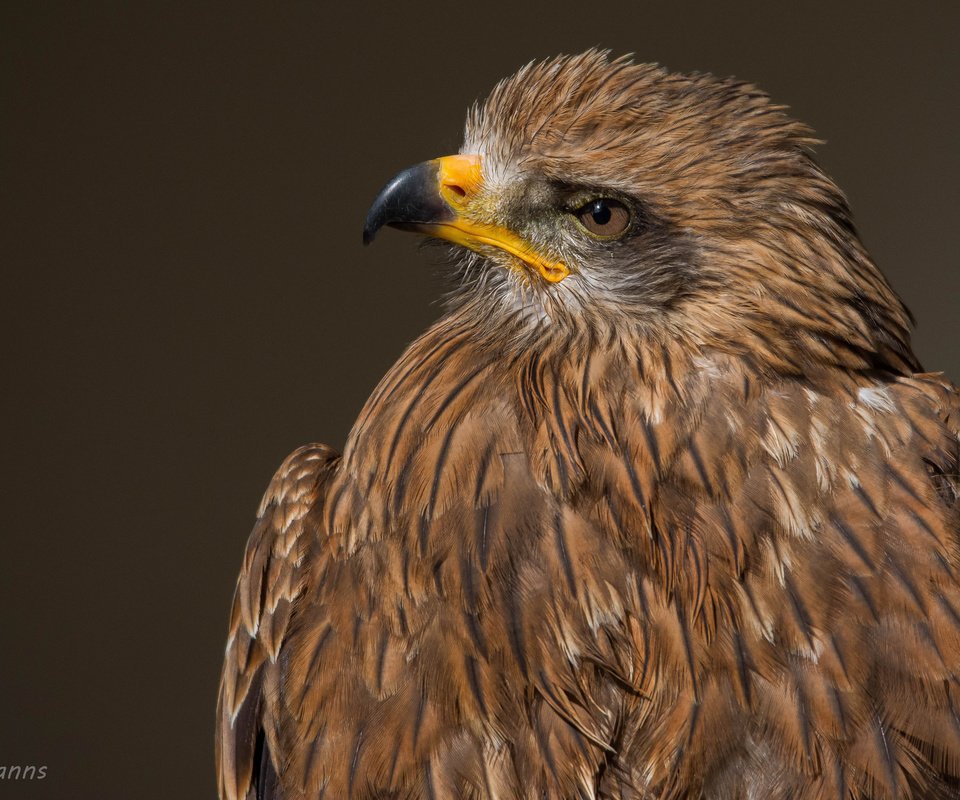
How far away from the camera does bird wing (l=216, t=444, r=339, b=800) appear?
1425 millimetres

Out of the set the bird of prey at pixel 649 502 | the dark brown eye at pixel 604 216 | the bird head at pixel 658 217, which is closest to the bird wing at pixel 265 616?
the bird of prey at pixel 649 502

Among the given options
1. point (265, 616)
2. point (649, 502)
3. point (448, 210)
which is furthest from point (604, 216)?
point (265, 616)

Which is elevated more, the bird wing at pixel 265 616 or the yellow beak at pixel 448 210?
the yellow beak at pixel 448 210

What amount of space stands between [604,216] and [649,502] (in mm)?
327

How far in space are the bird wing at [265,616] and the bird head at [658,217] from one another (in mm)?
354

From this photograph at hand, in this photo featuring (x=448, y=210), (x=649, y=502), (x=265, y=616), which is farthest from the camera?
(x=265, y=616)

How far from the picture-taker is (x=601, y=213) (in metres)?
1.27

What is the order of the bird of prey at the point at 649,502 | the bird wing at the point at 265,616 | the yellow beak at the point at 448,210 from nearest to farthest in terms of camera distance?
the bird of prey at the point at 649,502, the yellow beak at the point at 448,210, the bird wing at the point at 265,616

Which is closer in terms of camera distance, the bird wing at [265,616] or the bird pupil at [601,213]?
the bird pupil at [601,213]

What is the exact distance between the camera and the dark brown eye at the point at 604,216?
49.8 inches

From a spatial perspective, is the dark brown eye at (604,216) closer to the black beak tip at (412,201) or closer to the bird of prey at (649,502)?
the bird of prey at (649,502)

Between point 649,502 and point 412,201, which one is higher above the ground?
point 412,201

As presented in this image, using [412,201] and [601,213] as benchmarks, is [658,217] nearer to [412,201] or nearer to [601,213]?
[601,213]

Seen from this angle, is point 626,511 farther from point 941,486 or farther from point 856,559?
point 941,486
